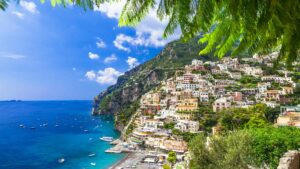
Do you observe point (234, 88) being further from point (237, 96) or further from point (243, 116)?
point (243, 116)

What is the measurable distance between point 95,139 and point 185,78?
31119 mm

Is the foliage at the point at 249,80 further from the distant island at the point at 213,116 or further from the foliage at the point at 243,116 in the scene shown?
the foliage at the point at 243,116

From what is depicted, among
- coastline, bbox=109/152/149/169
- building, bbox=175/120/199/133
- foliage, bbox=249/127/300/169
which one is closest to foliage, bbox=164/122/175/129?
building, bbox=175/120/199/133

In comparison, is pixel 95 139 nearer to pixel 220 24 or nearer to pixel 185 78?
pixel 185 78

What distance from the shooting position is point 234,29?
1583 mm

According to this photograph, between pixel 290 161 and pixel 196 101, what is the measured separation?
56055 millimetres

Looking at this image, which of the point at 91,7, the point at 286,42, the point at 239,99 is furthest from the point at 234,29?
the point at 239,99

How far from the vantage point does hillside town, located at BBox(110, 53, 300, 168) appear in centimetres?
5078

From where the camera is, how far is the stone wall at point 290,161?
30.8ft

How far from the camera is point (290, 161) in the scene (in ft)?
32.0

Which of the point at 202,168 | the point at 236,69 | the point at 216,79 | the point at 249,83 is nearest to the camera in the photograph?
the point at 202,168

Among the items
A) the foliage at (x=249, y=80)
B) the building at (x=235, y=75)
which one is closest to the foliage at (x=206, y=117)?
the foliage at (x=249, y=80)

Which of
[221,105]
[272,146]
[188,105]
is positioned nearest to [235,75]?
[188,105]

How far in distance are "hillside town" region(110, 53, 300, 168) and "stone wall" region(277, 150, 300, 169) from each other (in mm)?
31586
